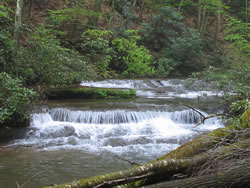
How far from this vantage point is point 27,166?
6.25m

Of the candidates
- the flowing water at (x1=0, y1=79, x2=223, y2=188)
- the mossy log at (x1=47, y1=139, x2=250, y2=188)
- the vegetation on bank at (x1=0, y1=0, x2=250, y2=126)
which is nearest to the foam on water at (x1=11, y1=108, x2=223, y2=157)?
the flowing water at (x1=0, y1=79, x2=223, y2=188)

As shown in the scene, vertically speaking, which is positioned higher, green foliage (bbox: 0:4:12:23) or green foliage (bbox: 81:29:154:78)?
green foliage (bbox: 0:4:12:23)

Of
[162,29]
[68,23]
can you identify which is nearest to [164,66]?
[162,29]

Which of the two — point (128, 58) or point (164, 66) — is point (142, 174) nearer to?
point (128, 58)

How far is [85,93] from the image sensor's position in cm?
1255

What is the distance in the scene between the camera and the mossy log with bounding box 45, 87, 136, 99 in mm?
12033

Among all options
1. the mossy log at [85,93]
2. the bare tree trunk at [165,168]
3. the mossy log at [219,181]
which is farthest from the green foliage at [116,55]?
the mossy log at [219,181]

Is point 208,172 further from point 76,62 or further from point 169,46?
point 169,46

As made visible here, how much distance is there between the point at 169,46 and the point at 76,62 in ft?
40.6

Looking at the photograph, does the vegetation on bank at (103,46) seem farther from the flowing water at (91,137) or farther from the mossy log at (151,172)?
the mossy log at (151,172)

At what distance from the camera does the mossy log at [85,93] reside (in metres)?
12.0

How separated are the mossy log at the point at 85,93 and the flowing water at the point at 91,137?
23.6 inches

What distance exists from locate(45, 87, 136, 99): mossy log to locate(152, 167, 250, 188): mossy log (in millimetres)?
9553

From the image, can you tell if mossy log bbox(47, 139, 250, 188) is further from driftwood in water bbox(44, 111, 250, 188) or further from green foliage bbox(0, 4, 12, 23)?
green foliage bbox(0, 4, 12, 23)
